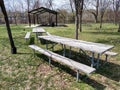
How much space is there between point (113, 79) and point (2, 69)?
3.21 meters

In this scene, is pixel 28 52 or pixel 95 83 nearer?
pixel 95 83

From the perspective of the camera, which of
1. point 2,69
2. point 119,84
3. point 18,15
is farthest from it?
point 18,15

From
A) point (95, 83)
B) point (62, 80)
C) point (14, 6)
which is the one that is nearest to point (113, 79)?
point (95, 83)

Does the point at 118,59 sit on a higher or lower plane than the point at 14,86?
higher

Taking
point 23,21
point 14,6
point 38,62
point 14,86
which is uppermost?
point 14,6

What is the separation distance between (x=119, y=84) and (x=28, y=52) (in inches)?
146

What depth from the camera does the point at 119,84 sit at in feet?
12.1

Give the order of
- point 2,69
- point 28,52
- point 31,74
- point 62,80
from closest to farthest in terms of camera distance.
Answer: point 62,80, point 31,74, point 2,69, point 28,52

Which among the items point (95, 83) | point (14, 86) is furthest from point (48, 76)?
point (95, 83)

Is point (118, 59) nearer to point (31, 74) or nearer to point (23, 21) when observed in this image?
point (31, 74)

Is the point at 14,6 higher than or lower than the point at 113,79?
higher

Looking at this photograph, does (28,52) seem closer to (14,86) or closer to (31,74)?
(31,74)

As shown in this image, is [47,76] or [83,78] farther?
[47,76]

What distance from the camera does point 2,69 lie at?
4684mm
